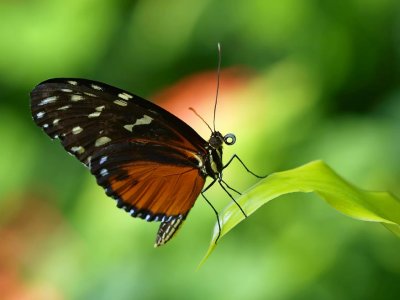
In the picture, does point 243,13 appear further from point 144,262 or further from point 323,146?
point 144,262

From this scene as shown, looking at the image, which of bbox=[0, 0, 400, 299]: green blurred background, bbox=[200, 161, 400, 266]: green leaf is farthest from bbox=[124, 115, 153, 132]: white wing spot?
bbox=[0, 0, 400, 299]: green blurred background

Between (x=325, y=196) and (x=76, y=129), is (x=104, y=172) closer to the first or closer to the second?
(x=76, y=129)

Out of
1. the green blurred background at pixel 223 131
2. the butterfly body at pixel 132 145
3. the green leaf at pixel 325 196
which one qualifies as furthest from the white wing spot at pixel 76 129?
the green blurred background at pixel 223 131

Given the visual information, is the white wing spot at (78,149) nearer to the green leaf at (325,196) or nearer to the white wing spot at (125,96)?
the white wing spot at (125,96)

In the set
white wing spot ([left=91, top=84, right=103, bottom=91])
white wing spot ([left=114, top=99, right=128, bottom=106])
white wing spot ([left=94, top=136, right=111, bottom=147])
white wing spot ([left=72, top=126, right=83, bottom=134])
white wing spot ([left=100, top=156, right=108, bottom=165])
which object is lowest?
white wing spot ([left=100, top=156, right=108, bottom=165])

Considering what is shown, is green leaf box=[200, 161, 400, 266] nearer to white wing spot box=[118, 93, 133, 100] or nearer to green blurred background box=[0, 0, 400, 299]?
white wing spot box=[118, 93, 133, 100]

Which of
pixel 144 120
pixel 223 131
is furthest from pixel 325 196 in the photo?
pixel 223 131

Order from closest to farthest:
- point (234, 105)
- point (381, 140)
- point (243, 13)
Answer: point (381, 140), point (234, 105), point (243, 13)

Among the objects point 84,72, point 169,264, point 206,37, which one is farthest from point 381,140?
point 84,72
